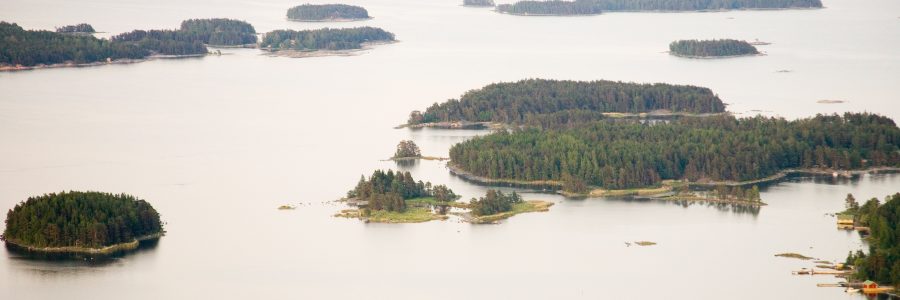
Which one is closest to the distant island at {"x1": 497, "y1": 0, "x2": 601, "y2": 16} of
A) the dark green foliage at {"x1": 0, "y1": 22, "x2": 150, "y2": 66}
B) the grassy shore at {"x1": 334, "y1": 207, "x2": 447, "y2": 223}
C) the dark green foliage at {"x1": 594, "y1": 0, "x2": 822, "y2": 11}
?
the dark green foliage at {"x1": 594, "y1": 0, "x2": 822, "y2": 11}

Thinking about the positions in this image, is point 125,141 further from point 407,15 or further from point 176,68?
point 407,15

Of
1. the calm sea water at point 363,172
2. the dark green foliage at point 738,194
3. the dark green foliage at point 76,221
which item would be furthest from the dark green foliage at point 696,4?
the dark green foliage at point 76,221


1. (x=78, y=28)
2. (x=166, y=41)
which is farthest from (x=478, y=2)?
(x=166, y=41)

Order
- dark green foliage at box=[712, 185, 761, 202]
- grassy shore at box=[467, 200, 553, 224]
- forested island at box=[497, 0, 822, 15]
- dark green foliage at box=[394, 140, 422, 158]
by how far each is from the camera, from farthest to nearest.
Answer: forested island at box=[497, 0, 822, 15], dark green foliage at box=[394, 140, 422, 158], dark green foliage at box=[712, 185, 761, 202], grassy shore at box=[467, 200, 553, 224]

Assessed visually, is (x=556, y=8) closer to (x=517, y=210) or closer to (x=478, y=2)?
(x=478, y=2)

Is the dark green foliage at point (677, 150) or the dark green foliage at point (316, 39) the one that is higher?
the dark green foliage at point (316, 39)

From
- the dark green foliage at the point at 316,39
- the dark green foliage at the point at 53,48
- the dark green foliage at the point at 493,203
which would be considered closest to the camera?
the dark green foliage at the point at 493,203

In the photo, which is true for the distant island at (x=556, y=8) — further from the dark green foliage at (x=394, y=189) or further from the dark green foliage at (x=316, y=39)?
the dark green foliage at (x=394, y=189)

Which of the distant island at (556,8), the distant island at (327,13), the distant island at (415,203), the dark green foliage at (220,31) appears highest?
the distant island at (556,8)

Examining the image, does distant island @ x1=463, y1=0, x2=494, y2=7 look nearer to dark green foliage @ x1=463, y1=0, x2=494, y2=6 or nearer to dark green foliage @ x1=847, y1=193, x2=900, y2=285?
dark green foliage @ x1=463, y1=0, x2=494, y2=6
